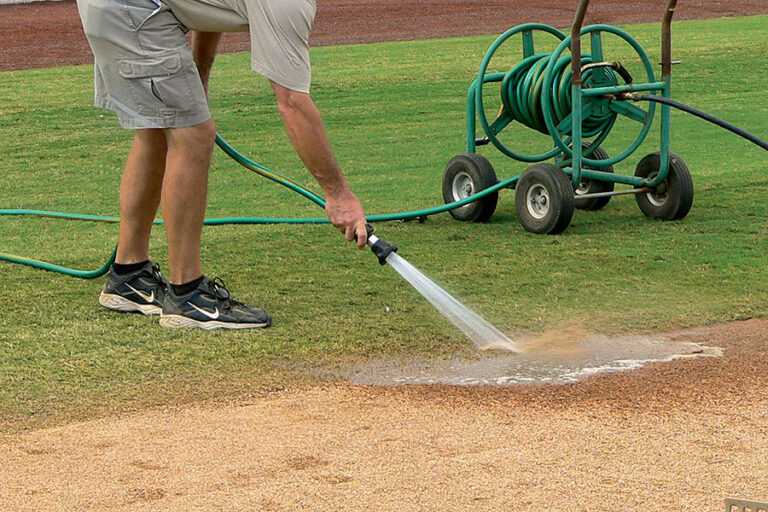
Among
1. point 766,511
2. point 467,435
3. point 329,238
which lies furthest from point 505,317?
point 766,511

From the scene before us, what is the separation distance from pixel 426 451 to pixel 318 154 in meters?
1.20

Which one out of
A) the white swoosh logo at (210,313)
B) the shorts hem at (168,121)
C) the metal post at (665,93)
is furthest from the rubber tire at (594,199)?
the shorts hem at (168,121)

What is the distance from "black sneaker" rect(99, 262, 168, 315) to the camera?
4.56m

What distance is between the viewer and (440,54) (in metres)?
15.7

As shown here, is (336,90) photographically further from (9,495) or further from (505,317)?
(9,495)

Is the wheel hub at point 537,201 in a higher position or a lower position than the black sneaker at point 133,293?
higher

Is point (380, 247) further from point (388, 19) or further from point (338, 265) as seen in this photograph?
point (388, 19)

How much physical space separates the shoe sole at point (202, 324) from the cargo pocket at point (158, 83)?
0.80 meters

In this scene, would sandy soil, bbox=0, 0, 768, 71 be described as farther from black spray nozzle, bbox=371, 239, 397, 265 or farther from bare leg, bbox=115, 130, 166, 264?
black spray nozzle, bbox=371, 239, 397, 265

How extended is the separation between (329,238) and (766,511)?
11.8 ft

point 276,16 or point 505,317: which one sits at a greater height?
point 276,16

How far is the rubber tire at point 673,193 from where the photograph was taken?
597cm

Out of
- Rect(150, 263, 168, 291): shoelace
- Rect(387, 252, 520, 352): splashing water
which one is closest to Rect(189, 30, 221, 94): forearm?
Rect(150, 263, 168, 291): shoelace

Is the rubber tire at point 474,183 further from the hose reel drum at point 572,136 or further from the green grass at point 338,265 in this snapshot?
the green grass at point 338,265
